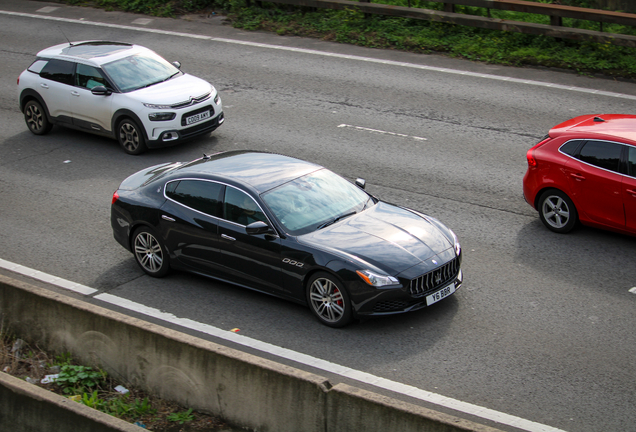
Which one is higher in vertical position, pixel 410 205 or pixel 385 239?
pixel 385 239

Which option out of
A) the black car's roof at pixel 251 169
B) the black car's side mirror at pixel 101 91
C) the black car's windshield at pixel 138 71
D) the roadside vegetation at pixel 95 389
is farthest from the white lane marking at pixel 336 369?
the black car's windshield at pixel 138 71

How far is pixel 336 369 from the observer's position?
7.18m

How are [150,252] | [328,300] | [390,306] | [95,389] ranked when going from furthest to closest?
1. [150,252]
2. [328,300]
3. [390,306]
4. [95,389]

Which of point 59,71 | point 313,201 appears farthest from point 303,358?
point 59,71

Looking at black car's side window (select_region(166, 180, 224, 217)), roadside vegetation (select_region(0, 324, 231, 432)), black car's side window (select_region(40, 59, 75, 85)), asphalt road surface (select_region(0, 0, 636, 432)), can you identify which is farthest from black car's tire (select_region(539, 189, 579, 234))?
black car's side window (select_region(40, 59, 75, 85))

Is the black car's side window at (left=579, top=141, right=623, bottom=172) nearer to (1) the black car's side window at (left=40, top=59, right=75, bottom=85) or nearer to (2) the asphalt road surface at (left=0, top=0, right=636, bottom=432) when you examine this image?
(2) the asphalt road surface at (left=0, top=0, right=636, bottom=432)

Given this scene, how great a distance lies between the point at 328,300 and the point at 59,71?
903 centimetres

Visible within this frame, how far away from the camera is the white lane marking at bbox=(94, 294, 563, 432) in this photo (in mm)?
6344

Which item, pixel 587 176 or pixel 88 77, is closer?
pixel 587 176

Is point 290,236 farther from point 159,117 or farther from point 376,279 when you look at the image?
point 159,117

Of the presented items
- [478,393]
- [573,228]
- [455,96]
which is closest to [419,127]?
[455,96]

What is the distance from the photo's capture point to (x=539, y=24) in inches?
686

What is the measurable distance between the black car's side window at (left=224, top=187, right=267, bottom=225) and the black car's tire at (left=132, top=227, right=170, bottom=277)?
3.80ft

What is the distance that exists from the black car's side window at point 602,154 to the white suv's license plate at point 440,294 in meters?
3.10
